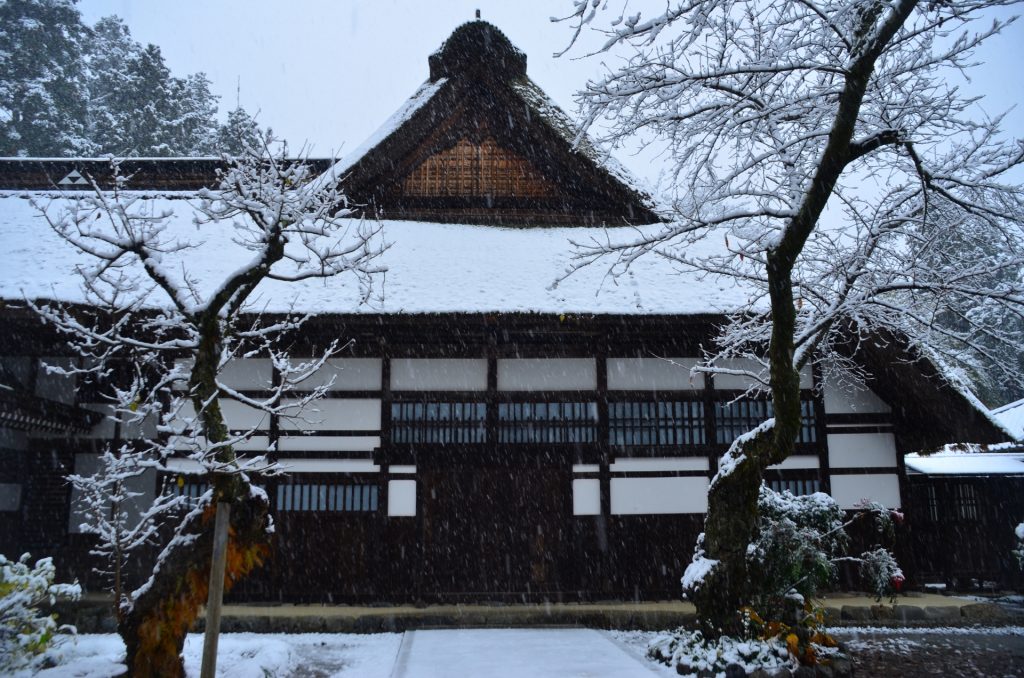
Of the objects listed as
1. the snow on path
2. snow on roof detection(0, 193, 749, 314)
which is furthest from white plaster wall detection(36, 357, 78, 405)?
the snow on path

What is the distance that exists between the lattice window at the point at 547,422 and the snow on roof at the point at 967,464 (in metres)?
5.35

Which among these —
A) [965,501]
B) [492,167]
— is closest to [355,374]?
[492,167]

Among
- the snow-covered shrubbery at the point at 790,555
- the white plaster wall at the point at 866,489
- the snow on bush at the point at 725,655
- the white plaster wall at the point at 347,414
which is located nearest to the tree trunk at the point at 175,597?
the snow on bush at the point at 725,655

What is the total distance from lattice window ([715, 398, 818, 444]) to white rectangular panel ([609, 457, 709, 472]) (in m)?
0.42

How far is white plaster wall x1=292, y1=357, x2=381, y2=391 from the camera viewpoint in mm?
9805

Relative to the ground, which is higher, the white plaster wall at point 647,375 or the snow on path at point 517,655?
the white plaster wall at point 647,375

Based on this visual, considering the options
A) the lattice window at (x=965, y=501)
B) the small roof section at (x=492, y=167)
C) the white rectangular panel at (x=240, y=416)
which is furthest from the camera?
the small roof section at (x=492, y=167)

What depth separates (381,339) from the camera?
977 cm

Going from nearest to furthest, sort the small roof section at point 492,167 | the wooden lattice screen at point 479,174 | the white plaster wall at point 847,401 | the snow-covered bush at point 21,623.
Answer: the snow-covered bush at point 21,623, the white plaster wall at point 847,401, the small roof section at point 492,167, the wooden lattice screen at point 479,174

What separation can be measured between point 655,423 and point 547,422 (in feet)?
4.87

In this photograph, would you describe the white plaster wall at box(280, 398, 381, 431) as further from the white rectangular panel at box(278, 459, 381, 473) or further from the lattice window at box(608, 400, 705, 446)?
the lattice window at box(608, 400, 705, 446)

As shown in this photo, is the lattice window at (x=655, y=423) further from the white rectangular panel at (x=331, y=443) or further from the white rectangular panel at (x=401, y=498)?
the white rectangular panel at (x=331, y=443)

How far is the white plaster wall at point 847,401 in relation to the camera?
1013 cm

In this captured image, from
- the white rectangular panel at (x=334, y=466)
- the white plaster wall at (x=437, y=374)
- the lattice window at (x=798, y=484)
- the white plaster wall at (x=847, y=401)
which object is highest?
the white plaster wall at (x=437, y=374)
